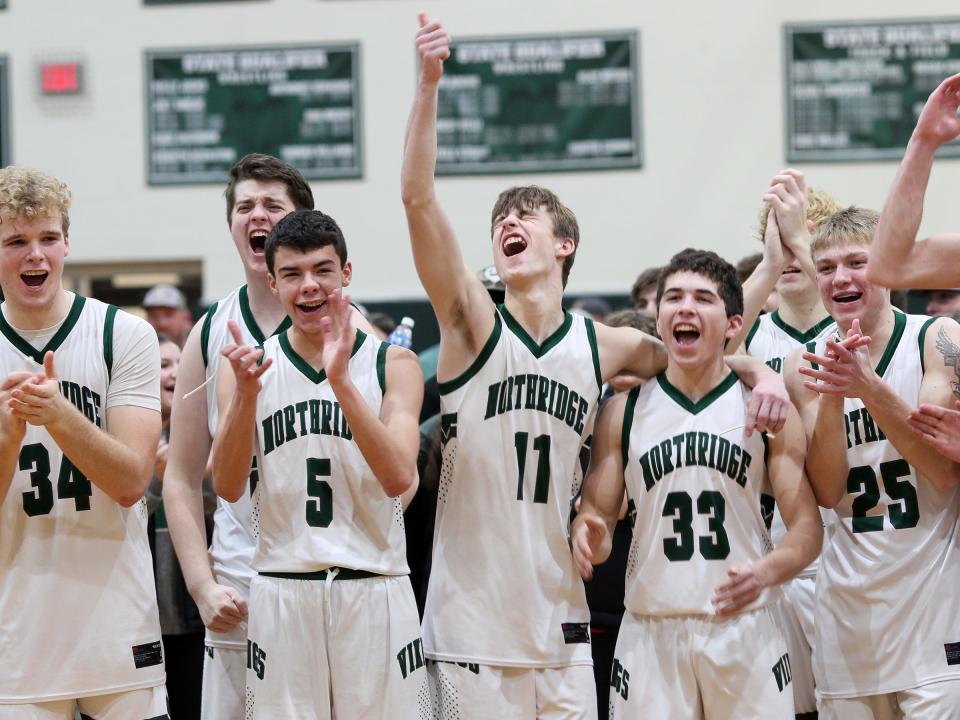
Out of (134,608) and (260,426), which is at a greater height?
(260,426)

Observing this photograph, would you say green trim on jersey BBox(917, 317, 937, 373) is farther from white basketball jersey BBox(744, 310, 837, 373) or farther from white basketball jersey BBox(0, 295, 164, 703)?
white basketball jersey BBox(0, 295, 164, 703)

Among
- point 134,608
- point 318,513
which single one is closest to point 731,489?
point 318,513

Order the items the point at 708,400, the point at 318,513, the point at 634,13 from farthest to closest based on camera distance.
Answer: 1. the point at 634,13
2. the point at 708,400
3. the point at 318,513

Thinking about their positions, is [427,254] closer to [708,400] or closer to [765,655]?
[708,400]

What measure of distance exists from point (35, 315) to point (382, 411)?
120 centimetres

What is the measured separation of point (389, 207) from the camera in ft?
35.8

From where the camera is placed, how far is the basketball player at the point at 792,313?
452 centimetres

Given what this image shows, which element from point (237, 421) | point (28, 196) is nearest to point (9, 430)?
point (237, 421)

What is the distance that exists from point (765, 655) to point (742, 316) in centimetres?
119

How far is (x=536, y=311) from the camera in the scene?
4176 millimetres

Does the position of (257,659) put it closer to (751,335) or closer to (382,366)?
(382,366)

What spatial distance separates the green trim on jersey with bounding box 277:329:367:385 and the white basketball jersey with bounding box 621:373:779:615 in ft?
3.30

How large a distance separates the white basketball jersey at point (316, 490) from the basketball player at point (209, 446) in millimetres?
290

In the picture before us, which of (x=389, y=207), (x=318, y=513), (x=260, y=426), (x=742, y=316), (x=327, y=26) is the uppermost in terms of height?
(x=327, y=26)
